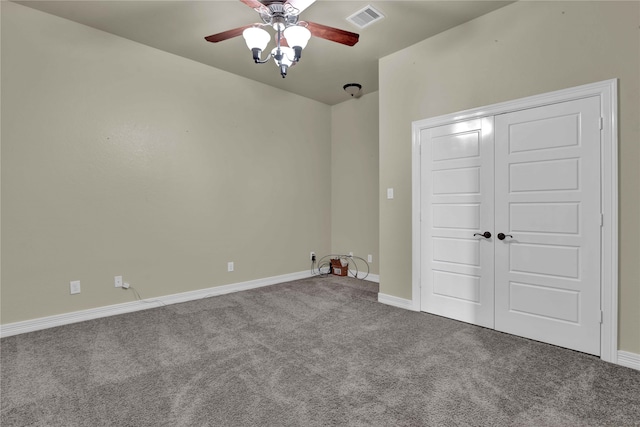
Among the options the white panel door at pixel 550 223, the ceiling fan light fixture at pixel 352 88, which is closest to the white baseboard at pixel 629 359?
the white panel door at pixel 550 223

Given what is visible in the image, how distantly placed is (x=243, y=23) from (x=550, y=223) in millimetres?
3301

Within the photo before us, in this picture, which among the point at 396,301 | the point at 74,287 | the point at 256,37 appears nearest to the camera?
the point at 256,37

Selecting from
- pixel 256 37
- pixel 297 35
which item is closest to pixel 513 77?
pixel 297 35

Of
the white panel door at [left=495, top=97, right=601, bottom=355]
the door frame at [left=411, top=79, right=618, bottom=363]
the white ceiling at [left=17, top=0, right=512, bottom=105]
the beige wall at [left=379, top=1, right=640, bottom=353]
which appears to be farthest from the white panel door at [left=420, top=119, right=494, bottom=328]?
the white ceiling at [left=17, top=0, right=512, bottom=105]

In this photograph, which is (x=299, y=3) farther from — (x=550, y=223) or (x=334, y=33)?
(x=550, y=223)

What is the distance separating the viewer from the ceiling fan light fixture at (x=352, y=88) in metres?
4.63

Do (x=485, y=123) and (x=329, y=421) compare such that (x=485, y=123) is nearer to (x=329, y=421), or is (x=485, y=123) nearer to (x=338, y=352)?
(x=338, y=352)

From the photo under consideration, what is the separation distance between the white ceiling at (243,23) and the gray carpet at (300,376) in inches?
116

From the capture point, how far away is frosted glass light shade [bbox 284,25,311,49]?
2164 millimetres

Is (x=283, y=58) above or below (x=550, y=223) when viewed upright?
above

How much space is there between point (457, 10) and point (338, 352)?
10.4 ft

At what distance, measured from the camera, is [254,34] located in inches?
88.3

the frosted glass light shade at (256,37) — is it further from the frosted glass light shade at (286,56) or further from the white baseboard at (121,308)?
the white baseboard at (121,308)

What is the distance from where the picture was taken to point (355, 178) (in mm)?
5289
